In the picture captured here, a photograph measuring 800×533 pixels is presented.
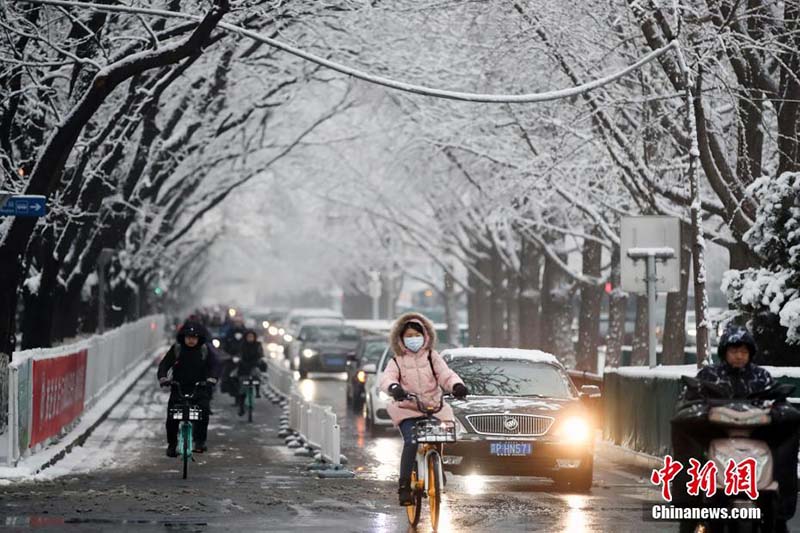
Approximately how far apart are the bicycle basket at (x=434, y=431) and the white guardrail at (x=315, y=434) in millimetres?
5508

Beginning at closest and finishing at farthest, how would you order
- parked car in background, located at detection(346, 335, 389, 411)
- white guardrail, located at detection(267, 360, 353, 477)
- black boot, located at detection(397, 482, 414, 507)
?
black boot, located at detection(397, 482, 414, 507) < white guardrail, located at detection(267, 360, 353, 477) < parked car in background, located at detection(346, 335, 389, 411)

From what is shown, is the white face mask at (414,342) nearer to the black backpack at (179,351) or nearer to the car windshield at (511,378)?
the car windshield at (511,378)

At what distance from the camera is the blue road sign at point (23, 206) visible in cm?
1997

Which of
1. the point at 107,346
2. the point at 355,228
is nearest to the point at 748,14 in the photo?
the point at 107,346

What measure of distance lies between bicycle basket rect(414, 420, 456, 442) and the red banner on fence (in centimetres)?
801

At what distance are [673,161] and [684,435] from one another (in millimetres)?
19433

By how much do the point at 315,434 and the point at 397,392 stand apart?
9829 mm

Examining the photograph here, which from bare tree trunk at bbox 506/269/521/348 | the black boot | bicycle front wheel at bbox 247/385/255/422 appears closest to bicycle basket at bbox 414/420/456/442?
the black boot

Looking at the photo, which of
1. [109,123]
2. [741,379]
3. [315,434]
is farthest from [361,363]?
[741,379]

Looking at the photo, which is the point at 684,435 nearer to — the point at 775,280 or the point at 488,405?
the point at 488,405

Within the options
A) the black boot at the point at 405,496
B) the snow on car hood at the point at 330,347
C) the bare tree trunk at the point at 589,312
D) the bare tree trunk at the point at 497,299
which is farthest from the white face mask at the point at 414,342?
the bare tree trunk at the point at 497,299

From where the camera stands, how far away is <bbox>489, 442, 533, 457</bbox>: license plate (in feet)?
60.6

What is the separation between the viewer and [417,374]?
14.4 metres

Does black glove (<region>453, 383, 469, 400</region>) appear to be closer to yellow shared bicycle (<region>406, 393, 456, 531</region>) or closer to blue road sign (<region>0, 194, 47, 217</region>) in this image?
yellow shared bicycle (<region>406, 393, 456, 531</region>)
